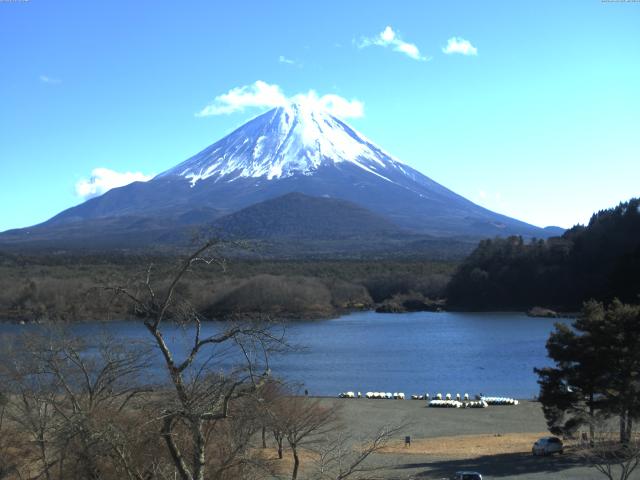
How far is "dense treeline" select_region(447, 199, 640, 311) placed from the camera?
5238 centimetres

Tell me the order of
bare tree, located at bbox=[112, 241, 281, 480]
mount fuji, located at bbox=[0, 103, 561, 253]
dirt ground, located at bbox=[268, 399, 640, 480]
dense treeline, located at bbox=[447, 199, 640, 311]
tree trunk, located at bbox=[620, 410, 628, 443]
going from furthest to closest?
mount fuji, located at bbox=[0, 103, 561, 253], dense treeline, located at bbox=[447, 199, 640, 311], tree trunk, located at bbox=[620, 410, 628, 443], dirt ground, located at bbox=[268, 399, 640, 480], bare tree, located at bbox=[112, 241, 281, 480]

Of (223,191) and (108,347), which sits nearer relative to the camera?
(108,347)

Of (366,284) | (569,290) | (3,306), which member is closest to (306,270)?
(366,284)

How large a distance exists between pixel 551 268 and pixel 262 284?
1971 cm

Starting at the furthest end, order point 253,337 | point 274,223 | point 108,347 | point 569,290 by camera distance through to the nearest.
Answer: point 274,223, point 569,290, point 108,347, point 253,337

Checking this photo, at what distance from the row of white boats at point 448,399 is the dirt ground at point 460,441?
429 mm

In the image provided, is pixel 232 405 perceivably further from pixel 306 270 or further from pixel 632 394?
pixel 306 270

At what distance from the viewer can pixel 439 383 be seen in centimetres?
2542

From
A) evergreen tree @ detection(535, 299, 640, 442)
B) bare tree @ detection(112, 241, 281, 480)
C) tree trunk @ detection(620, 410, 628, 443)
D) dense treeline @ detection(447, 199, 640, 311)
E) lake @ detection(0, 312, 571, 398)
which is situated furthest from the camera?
dense treeline @ detection(447, 199, 640, 311)

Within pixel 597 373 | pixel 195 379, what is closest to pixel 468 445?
pixel 597 373

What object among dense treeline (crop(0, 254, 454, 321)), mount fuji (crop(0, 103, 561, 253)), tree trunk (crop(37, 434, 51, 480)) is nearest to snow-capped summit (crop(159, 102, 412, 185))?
mount fuji (crop(0, 103, 561, 253))

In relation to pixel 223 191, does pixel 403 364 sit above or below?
below

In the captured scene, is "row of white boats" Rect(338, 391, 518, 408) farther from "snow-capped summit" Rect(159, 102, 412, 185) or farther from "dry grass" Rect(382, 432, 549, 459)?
"snow-capped summit" Rect(159, 102, 412, 185)

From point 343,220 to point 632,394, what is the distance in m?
101
